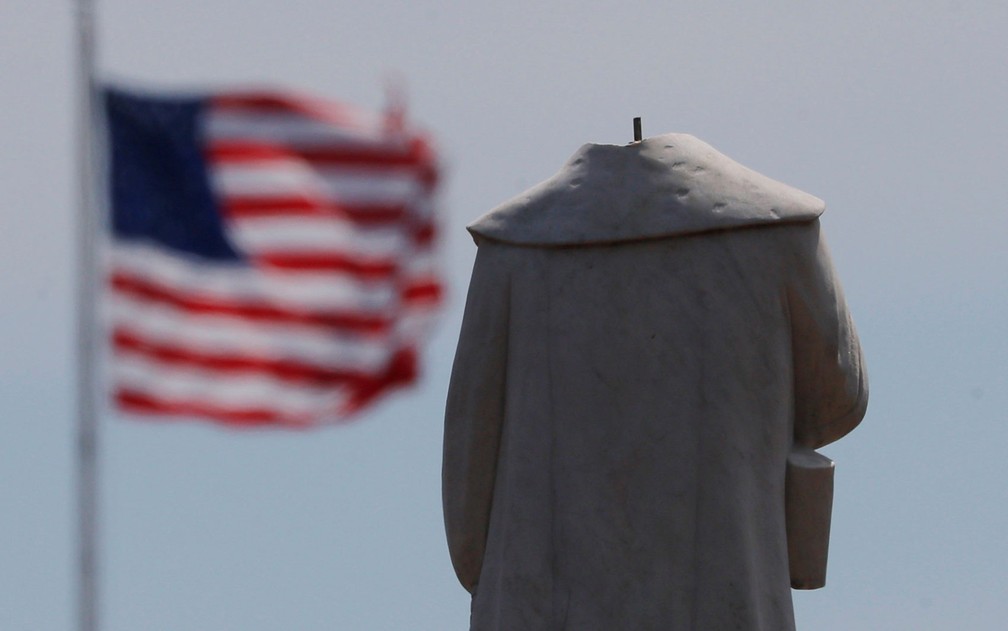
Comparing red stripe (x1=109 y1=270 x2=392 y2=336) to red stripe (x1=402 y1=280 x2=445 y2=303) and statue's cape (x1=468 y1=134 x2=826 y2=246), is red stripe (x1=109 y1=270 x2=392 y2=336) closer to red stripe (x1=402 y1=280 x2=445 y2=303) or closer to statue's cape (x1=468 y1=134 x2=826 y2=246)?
red stripe (x1=402 y1=280 x2=445 y2=303)

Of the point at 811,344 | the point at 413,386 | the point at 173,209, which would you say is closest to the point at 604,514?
the point at 811,344

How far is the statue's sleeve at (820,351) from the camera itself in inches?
407

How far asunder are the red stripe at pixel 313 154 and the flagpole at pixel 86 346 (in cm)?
110

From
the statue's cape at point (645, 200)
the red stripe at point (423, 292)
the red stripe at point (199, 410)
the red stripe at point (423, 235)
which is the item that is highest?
the statue's cape at point (645, 200)

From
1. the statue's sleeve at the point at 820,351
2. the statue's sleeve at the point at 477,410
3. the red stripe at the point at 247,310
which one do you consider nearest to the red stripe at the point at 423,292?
the red stripe at the point at 247,310

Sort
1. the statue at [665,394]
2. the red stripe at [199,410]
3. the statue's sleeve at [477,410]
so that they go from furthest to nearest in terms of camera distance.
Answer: the red stripe at [199,410] → the statue's sleeve at [477,410] → the statue at [665,394]

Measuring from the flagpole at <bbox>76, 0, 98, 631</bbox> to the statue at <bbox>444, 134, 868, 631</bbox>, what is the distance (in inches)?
99.5

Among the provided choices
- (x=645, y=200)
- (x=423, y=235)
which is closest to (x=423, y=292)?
(x=423, y=235)

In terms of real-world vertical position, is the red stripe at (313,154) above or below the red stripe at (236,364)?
above

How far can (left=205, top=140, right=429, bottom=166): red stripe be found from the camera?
1457cm

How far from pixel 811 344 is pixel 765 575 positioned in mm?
831

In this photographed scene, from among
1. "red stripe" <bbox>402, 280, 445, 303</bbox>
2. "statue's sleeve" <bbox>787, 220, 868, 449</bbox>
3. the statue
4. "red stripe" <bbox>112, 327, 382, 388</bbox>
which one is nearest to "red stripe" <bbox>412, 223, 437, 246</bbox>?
"red stripe" <bbox>402, 280, 445, 303</bbox>

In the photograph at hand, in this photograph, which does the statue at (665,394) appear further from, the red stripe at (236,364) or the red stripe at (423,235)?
the red stripe at (423,235)

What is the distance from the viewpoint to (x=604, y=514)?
1032 centimetres
